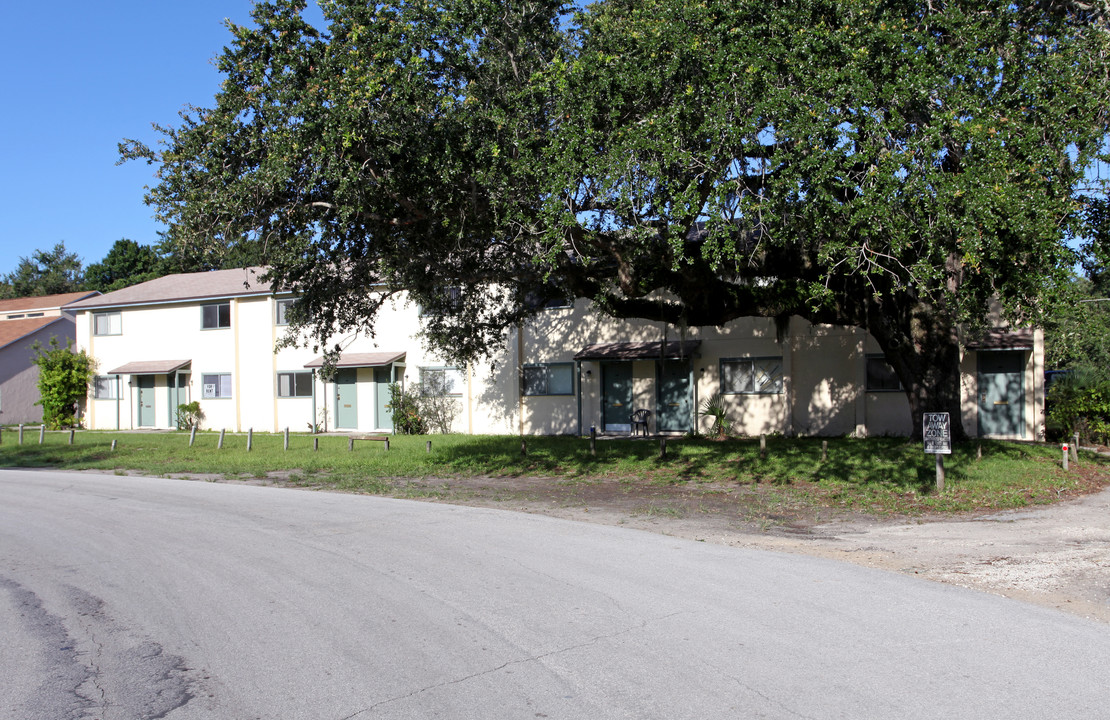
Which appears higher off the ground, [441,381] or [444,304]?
[444,304]

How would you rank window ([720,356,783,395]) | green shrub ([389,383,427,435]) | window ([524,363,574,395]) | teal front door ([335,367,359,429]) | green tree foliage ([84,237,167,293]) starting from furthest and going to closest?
green tree foliage ([84,237,167,293]) < teal front door ([335,367,359,429]) < green shrub ([389,383,427,435]) < window ([524,363,574,395]) < window ([720,356,783,395])

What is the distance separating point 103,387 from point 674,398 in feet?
78.0

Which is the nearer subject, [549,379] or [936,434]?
[936,434]

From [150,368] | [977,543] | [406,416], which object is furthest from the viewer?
[150,368]

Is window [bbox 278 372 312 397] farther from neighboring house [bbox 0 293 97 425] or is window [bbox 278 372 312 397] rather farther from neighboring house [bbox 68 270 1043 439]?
neighboring house [bbox 0 293 97 425]

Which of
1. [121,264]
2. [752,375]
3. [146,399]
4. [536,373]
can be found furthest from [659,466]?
[121,264]

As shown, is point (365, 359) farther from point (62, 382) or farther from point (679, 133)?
A: point (679, 133)

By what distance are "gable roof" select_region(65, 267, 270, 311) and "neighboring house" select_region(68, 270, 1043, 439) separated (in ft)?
0.40

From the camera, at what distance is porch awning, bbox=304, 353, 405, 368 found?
1109 inches

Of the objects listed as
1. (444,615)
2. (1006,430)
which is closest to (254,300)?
(1006,430)

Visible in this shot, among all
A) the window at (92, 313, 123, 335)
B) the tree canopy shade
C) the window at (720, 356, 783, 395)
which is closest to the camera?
the tree canopy shade

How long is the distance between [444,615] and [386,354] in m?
23.0

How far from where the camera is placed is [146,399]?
1321 inches

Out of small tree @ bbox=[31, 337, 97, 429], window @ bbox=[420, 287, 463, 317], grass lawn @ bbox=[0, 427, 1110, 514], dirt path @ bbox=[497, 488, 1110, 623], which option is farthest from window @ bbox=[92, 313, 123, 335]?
dirt path @ bbox=[497, 488, 1110, 623]
